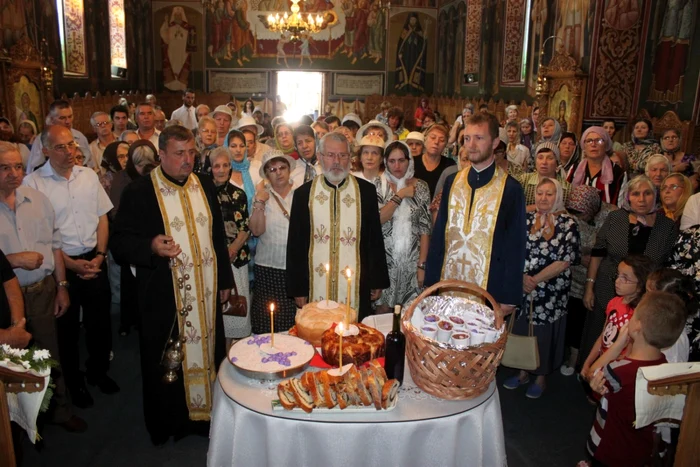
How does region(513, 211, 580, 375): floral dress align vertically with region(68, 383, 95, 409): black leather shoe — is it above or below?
above

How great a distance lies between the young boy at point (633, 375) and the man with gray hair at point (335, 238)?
1564 millimetres

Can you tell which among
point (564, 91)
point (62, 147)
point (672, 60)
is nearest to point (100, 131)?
point (62, 147)

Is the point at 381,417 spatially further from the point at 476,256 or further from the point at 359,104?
the point at 359,104

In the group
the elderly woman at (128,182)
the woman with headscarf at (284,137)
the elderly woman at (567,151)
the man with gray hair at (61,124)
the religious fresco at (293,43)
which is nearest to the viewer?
the elderly woman at (128,182)

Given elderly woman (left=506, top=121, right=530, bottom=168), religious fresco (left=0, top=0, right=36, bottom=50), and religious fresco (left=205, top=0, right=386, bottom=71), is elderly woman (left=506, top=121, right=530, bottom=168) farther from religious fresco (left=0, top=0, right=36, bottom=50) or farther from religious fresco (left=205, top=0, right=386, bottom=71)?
religious fresco (left=205, top=0, right=386, bottom=71)

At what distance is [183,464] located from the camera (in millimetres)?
3396

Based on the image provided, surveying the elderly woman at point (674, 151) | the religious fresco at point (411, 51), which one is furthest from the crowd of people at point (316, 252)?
the religious fresco at point (411, 51)

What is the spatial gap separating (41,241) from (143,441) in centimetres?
144

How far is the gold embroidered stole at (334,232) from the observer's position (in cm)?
379

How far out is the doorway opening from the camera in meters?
23.5

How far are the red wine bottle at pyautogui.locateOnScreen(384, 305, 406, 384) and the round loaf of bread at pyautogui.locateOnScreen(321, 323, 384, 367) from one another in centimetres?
12

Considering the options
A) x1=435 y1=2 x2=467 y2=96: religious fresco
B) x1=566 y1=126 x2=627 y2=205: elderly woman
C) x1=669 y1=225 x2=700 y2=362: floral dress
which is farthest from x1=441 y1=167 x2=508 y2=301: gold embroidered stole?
x1=435 y1=2 x2=467 y2=96: religious fresco

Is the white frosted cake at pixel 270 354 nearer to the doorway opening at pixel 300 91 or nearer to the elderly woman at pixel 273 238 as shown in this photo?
the elderly woman at pixel 273 238

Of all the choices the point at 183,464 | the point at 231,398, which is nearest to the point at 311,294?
the point at 183,464
